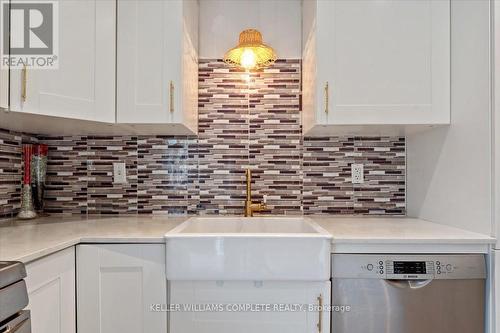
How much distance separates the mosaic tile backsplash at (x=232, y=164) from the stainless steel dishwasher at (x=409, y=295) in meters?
0.67

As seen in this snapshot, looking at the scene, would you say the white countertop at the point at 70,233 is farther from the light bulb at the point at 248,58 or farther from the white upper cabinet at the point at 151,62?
the light bulb at the point at 248,58

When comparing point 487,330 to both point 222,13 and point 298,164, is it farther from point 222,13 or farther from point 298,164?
point 222,13

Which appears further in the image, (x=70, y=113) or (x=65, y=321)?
(x=70, y=113)

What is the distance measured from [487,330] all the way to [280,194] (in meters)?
1.09

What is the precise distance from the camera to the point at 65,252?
1229mm

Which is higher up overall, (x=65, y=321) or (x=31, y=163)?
(x=31, y=163)

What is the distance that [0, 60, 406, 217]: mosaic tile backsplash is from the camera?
6.40 feet

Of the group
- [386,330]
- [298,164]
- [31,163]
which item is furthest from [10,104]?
[386,330]

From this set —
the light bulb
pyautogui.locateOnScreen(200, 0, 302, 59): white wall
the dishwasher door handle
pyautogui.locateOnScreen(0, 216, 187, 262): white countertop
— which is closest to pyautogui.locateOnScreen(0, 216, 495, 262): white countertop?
pyautogui.locateOnScreen(0, 216, 187, 262): white countertop

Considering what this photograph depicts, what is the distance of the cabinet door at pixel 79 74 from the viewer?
129 centimetres

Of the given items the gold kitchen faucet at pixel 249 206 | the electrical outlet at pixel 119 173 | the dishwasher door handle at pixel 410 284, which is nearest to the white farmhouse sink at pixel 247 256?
the dishwasher door handle at pixel 410 284

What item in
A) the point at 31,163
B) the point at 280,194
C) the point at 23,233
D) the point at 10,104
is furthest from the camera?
the point at 280,194

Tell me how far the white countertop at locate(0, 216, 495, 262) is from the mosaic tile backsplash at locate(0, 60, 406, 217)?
1.16 ft

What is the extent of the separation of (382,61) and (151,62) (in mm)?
1064
